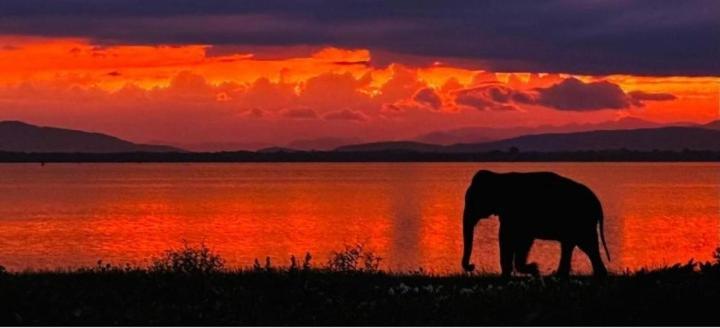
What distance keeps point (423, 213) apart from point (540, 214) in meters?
58.6

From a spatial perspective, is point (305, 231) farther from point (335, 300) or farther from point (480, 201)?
point (335, 300)

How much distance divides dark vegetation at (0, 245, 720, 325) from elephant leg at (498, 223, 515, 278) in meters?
3.07

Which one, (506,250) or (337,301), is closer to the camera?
(337,301)

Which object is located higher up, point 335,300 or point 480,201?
point 480,201

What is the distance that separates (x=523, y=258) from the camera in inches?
800

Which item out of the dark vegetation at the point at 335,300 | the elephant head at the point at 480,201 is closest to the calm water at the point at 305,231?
the elephant head at the point at 480,201

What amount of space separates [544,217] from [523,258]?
2.78 ft

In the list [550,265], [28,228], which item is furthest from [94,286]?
[28,228]

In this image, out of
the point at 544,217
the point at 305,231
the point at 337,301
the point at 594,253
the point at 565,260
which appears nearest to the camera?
the point at 337,301

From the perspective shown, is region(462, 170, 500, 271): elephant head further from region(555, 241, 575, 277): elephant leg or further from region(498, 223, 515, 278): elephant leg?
region(555, 241, 575, 277): elephant leg

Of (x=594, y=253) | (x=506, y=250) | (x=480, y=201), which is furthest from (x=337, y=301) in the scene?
(x=594, y=253)

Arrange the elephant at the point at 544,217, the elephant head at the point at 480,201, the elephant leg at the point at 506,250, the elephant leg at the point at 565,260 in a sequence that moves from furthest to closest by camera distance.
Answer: the elephant head at the point at 480,201
the elephant at the point at 544,217
the elephant leg at the point at 506,250
the elephant leg at the point at 565,260

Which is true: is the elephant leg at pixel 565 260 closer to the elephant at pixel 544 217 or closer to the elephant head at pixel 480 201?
the elephant at pixel 544 217

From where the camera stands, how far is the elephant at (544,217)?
66.5 feet
